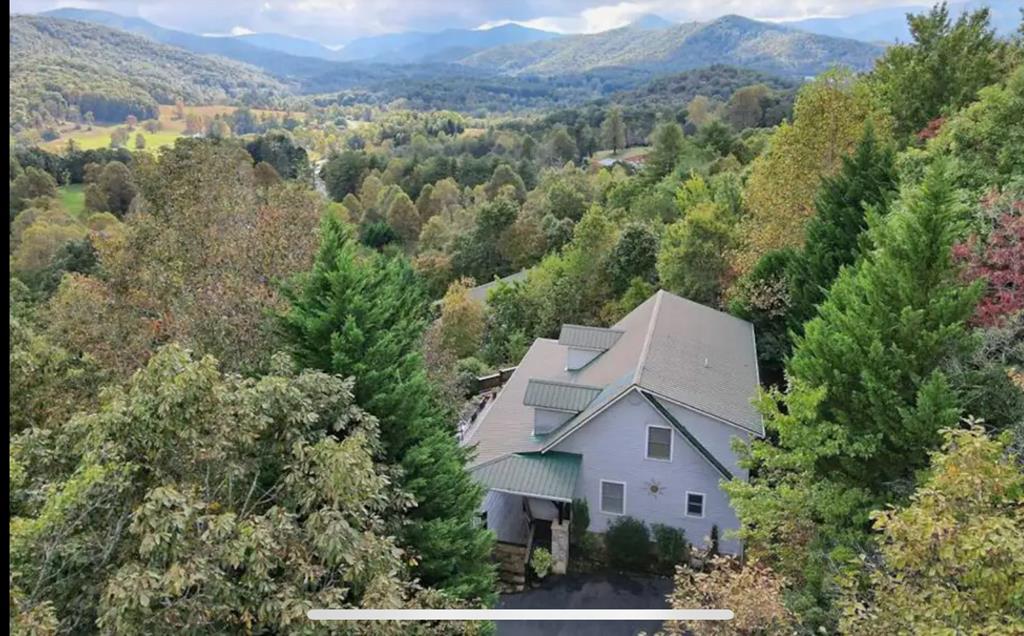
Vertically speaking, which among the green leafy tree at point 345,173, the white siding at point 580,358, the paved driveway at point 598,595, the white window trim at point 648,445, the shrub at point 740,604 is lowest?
the paved driveway at point 598,595

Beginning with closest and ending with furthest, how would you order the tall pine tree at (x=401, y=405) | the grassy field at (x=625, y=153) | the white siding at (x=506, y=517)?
the tall pine tree at (x=401, y=405)
the white siding at (x=506, y=517)
the grassy field at (x=625, y=153)

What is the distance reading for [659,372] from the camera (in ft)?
52.6

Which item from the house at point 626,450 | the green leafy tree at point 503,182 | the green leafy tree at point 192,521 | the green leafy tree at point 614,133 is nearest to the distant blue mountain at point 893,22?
the green leafy tree at point 192,521

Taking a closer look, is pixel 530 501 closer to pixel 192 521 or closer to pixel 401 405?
pixel 401 405

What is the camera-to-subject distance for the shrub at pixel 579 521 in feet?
52.9

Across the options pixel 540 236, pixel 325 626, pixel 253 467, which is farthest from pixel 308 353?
pixel 540 236

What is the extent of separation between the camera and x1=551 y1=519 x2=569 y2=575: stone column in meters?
15.5

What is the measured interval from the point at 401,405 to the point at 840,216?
1388cm

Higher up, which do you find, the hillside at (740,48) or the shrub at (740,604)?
the hillside at (740,48)

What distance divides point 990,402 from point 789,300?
9.30 m

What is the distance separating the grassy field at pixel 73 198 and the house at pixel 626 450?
47381 mm

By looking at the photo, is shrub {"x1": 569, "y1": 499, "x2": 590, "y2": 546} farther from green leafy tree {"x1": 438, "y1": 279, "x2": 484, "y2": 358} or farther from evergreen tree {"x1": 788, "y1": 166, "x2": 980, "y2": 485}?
green leafy tree {"x1": 438, "y1": 279, "x2": 484, "y2": 358}

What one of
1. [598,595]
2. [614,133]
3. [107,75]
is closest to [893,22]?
[598,595]

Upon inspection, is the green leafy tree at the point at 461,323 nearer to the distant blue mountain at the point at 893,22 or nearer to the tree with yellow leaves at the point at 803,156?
the tree with yellow leaves at the point at 803,156
